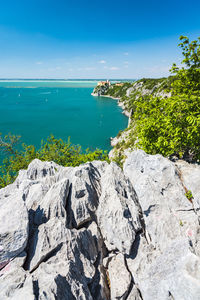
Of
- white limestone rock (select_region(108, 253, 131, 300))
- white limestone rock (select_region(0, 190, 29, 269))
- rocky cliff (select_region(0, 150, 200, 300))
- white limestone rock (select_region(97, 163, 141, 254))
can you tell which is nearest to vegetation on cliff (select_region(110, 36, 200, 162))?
rocky cliff (select_region(0, 150, 200, 300))

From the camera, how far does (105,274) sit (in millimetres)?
8914

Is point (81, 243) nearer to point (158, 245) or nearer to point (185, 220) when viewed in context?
point (158, 245)

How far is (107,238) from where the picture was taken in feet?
31.9

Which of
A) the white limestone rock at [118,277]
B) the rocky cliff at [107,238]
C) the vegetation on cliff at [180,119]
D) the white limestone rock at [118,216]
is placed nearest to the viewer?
the rocky cliff at [107,238]

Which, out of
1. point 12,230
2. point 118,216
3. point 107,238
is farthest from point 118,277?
point 12,230

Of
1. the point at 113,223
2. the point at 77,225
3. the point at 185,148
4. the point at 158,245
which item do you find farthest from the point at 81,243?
the point at 185,148

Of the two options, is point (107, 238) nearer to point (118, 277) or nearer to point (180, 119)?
point (118, 277)

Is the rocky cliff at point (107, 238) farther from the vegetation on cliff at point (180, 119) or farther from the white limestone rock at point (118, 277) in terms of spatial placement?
the vegetation on cliff at point (180, 119)

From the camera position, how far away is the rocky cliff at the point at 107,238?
683 cm

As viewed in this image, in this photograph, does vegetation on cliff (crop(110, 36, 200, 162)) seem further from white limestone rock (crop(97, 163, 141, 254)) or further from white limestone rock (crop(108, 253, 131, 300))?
white limestone rock (crop(108, 253, 131, 300))

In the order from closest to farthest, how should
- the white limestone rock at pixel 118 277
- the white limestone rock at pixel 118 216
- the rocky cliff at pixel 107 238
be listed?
the rocky cliff at pixel 107 238, the white limestone rock at pixel 118 277, the white limestone rock at pixel 118 216

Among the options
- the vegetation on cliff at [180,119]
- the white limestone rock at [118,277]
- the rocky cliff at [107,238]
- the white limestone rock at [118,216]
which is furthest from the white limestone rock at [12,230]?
the vegetation on cliff at [180,119]

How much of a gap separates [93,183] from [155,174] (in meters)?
4.88

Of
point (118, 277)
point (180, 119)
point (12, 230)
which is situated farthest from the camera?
point (180, 119)
